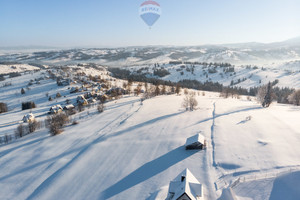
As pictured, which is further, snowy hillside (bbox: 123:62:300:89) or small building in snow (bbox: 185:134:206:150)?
snowy hillside (bbox: 123:62:300:89)

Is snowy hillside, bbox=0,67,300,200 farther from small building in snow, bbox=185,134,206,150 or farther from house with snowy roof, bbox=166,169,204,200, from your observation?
house with snowy roof, bbox=166,169,204,200

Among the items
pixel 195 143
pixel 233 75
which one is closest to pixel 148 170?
pixel 195 143

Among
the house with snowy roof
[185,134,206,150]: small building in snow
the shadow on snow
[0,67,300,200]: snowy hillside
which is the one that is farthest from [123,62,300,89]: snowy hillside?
the house with snowy roof

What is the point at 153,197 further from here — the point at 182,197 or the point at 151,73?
the point at 151,73

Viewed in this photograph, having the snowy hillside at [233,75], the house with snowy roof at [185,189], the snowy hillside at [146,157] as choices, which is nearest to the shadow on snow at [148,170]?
the snowy hillside at [146,157]

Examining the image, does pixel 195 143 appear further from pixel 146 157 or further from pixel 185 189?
pixel 185 189

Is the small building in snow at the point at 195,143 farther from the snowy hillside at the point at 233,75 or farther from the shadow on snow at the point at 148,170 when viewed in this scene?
the snowy hillside at the point at 233,75

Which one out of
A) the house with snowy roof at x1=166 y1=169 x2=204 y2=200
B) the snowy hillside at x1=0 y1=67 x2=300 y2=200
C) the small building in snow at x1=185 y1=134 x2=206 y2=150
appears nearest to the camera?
the house with snowy roof at x1=166 y1=169 x2=204 y2=200

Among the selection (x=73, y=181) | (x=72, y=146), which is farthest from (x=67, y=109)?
(x=73, y=181)

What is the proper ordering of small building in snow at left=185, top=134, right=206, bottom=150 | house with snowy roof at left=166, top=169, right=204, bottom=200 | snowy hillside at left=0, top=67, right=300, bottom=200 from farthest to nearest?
small building in snow at left=185, top=134, right=206, bottom=150
snowy hillside at left=0, top=67, right=300, bottom=200
house with snowy roof at left=166, top=169, right=204, bottom=200
